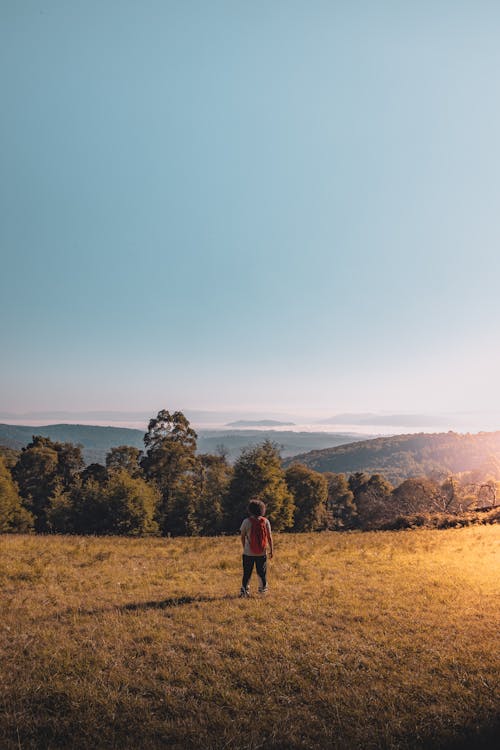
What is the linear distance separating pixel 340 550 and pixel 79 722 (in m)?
14.5

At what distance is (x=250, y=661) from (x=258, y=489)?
36.9m

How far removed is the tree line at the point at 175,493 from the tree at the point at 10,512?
11 centimetres

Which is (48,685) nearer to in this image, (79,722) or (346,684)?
(79,722)

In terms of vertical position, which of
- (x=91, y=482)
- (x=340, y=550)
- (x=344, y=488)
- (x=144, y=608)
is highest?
(x=144, y=608)

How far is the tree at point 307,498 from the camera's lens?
169ft

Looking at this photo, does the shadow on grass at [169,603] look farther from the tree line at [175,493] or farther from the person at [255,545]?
the tree line at [175,493]

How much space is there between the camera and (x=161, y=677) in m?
5.81

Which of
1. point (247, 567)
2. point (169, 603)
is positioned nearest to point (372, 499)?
point (247, 567)

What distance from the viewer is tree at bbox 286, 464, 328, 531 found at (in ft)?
169

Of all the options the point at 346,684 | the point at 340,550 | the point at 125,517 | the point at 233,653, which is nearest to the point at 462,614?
the point at 346,684

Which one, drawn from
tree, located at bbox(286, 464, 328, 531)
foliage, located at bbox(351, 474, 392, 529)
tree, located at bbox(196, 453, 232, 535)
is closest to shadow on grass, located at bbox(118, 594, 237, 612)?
tree, located at bbox(196, 453, 232, 535)

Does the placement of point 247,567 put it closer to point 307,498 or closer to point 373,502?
point 307,498

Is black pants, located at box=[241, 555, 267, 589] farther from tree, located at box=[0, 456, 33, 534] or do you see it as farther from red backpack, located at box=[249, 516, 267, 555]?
tree, located at box=[0, 456, 33, 534]

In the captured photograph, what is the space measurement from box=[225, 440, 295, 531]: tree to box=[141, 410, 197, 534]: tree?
20.8 feet
